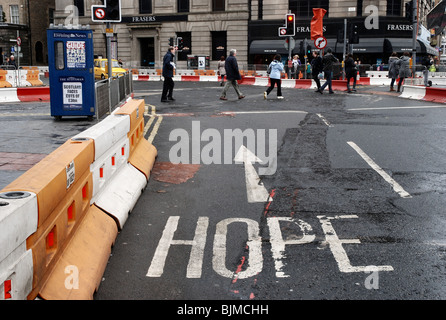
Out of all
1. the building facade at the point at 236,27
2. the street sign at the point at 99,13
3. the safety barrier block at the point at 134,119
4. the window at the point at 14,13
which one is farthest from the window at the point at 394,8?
the window at the point at 14,13

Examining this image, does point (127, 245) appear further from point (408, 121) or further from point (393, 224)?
point (408, 121)

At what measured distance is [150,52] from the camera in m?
50.2

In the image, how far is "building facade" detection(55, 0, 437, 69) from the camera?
1630 inches

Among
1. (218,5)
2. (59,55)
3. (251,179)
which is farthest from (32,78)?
(251,179)

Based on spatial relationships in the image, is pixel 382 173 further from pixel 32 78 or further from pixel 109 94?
pixel 32 78

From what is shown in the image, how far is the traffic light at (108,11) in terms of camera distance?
13961 millimetres

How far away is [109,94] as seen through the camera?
12039 millimetres

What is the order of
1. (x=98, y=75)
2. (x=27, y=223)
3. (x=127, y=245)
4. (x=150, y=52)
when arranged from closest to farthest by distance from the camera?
(x=27, y=223), (x=127, y=245), (x=98, y=75), (x=150, y=52)

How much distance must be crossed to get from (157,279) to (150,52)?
48.2m

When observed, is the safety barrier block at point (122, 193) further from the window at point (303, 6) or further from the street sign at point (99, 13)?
the window at point (303, 6)

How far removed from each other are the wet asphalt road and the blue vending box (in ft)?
4.51

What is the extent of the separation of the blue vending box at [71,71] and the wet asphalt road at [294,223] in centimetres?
137

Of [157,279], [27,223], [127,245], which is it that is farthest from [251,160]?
[27,223]

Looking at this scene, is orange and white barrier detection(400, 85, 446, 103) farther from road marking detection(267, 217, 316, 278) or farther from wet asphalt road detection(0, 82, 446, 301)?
road marking detection(267, 217, 316, 278)
